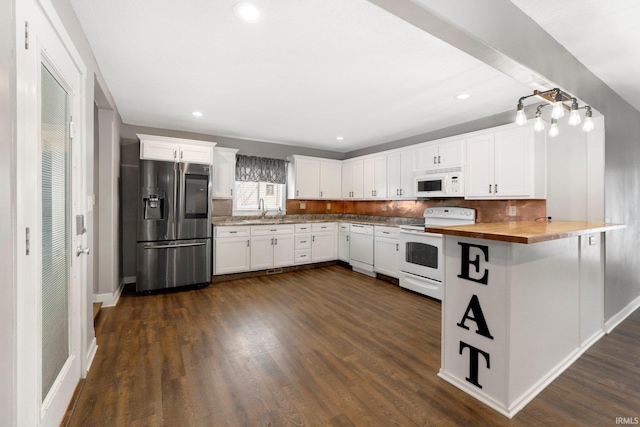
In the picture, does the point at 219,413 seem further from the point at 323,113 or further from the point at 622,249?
the point at 622,249

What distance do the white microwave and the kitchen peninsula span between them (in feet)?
5.65

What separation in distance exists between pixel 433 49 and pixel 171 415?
3.03 meters

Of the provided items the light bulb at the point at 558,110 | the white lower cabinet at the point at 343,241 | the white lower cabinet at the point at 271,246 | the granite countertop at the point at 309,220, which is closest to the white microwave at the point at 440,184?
the granite countertop at the point at 309,220

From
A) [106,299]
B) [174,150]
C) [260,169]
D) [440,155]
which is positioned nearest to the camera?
[106,299]

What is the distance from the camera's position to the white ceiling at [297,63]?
179 cm

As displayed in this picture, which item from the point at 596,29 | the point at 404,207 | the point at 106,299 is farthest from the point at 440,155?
the point at 106,299

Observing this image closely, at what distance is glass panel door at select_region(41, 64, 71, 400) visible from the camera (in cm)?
137

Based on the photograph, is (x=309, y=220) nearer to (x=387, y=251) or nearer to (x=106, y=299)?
(x=387, y=251)

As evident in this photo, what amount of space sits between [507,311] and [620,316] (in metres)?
2.51

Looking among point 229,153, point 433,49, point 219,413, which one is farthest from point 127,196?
point 433,49

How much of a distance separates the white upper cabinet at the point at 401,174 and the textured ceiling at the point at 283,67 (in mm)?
611

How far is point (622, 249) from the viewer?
119 inches

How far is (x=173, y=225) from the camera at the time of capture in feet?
12.7

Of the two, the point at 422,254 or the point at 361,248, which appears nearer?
the point at 422,254
